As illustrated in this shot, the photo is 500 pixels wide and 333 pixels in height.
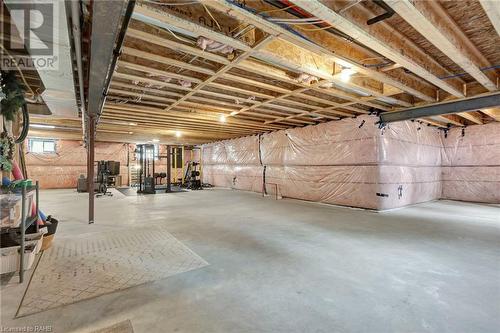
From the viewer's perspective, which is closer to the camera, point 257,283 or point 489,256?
point 257,283

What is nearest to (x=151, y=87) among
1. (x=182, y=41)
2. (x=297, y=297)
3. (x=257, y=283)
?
(x=182, y=41)

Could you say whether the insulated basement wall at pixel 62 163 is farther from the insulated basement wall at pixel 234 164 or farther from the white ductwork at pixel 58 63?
the white ductwork at pixel 58 63

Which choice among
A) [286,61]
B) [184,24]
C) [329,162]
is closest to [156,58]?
[184,24]

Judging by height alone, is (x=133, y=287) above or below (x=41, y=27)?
below

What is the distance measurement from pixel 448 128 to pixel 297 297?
783 cm

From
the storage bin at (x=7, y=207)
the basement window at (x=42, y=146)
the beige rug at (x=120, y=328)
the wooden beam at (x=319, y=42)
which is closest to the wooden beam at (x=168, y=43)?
the wooden beam at (x=319, y=42)

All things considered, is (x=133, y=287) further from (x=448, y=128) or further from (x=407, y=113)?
(x=448, y=128)

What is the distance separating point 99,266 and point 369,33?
3.33 metres

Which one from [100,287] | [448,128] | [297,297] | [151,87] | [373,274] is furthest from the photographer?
[448,128]

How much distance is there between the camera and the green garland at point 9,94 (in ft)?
7.93

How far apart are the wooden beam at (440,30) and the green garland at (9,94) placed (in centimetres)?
→ 367

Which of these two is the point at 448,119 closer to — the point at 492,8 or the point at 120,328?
the point at 492,8

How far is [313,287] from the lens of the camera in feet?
5.90

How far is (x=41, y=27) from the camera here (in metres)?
1.51
